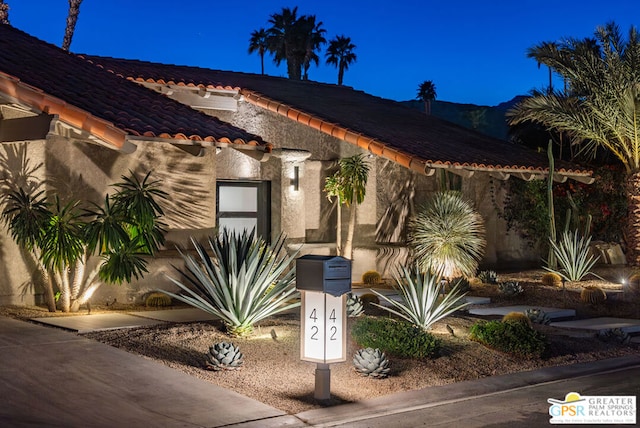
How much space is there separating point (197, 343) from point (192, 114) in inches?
199

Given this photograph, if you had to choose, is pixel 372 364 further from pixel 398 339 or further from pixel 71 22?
pixel 71 22

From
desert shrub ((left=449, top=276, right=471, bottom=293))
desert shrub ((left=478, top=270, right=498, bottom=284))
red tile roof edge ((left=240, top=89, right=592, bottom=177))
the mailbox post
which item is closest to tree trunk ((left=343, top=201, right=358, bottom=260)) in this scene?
red tile roof edge ((left=240, top=89, right=592, bottom=177))

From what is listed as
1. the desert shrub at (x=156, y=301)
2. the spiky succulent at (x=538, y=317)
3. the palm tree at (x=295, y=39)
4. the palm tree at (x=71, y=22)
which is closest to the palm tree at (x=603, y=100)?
the spiky succulent at (x=538, y=317)

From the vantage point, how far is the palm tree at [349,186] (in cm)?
1702

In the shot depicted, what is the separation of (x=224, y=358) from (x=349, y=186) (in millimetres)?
8387

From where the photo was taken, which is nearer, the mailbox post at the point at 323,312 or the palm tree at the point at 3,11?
the mailbox post at the point at 323,312

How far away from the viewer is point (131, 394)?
7973 millimetres

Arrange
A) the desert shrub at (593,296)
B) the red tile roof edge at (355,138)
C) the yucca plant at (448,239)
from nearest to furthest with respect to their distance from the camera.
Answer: the desert shrub at (593,296)
the red tile roof edge at (355,138)
the yucca plant at (448,239)

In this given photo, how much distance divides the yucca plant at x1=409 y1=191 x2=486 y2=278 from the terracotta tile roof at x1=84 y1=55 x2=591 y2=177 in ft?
2.97

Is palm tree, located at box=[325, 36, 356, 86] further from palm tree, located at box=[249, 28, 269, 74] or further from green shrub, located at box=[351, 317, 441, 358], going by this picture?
green shrub, located at box=[351, 317, 441, 358]

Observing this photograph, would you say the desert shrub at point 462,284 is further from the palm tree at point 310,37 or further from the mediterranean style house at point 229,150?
the palm tree at point 310,37

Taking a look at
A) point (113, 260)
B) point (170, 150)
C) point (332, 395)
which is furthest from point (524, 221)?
point (332, 395)

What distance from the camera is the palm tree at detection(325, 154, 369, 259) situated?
1702 cm

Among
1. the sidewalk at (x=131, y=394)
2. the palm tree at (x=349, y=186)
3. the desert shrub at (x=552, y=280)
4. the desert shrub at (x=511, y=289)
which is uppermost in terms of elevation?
the palm tree at (x=349, y=186)
